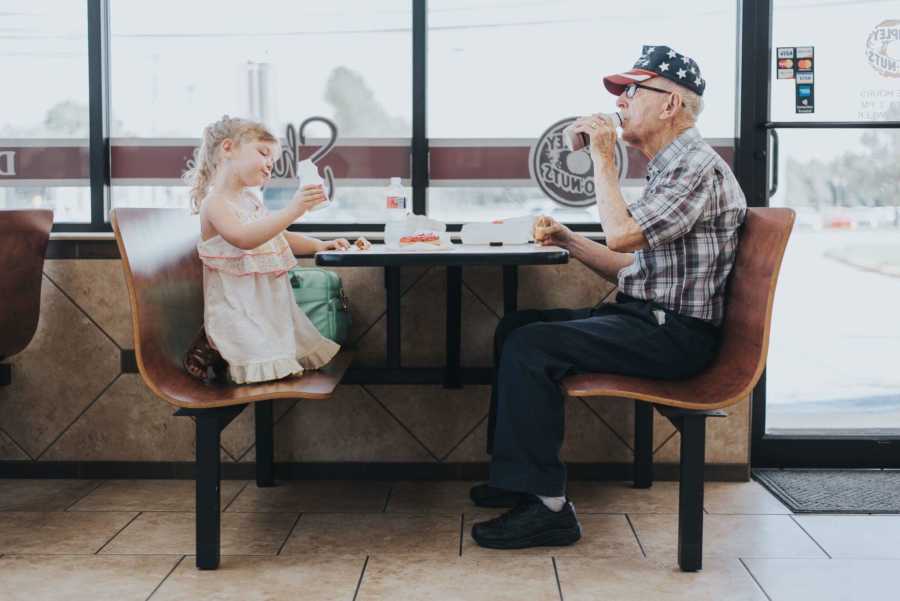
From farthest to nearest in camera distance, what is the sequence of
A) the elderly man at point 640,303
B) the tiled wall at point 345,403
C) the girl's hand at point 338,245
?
1. the tiled wall at point 345,403
2. the girl's hand at point 338,245
3. the elderly man at point 640,303

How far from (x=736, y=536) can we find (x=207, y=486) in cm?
147

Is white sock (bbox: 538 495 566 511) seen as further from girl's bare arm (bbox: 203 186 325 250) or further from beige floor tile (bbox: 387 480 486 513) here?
girl's bare arm (bbox: 203 186 325 250)

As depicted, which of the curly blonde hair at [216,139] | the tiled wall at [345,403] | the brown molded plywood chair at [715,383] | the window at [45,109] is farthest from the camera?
the window at [45,109]

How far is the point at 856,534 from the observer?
2.74m

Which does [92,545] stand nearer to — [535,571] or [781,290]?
[535,571]

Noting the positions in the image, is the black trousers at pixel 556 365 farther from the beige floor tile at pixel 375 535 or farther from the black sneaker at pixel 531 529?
the beige floor tile at pixel 375 535

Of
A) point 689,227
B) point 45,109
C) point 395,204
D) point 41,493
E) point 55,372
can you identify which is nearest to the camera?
point 689,227

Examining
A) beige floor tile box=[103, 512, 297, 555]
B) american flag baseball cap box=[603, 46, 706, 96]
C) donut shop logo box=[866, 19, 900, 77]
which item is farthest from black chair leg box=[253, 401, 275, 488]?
donut shop logo box=[866, 19, 900, 77]

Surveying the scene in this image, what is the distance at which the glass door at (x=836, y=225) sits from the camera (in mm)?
3400

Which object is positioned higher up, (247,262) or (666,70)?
(666,70)

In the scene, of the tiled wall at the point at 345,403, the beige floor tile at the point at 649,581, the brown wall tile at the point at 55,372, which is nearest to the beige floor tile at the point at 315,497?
the tiled wall at the point at 345,403

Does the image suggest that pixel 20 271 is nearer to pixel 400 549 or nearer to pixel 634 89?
pixel 400 549

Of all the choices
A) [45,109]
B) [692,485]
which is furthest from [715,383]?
[45,109]

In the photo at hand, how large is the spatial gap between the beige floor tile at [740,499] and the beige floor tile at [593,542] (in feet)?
1.17
